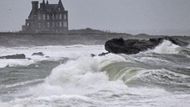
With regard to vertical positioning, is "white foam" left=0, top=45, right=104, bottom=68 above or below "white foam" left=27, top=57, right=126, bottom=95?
below

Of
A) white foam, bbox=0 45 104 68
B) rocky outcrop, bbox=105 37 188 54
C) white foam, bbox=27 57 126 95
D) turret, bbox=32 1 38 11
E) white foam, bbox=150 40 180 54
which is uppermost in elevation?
turret, bbox=32 1 38 11

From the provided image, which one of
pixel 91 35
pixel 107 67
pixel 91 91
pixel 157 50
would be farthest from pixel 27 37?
pixel 91 91

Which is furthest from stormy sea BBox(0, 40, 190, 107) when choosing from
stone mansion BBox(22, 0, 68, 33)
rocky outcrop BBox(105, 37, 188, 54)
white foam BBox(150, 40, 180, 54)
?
stone mansion BBox(22, 0, 68, 33)

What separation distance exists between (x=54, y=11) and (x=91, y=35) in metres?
9.99

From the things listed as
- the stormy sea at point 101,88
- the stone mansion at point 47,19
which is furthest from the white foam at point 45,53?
the stone mansion at point 47,19

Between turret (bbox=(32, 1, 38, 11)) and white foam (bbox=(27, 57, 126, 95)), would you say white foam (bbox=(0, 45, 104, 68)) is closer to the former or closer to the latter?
white foam (bbox=(27, 57, 126, 95))

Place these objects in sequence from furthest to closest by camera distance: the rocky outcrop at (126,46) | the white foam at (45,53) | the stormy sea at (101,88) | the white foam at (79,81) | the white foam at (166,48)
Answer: the white foam at (166,48), the rocky outcrop at (126,46), the white foam at (45,53), the white foam at (79,81), the stormy sea at (101,88)

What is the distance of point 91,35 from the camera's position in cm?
9112

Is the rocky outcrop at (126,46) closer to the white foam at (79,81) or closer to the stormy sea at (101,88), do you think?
the stormy sea at (101,88)

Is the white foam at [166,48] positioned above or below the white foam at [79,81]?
below

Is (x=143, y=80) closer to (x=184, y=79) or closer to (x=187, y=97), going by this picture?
(x=184, y=79)

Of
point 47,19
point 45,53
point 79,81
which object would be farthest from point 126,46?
point 47,19

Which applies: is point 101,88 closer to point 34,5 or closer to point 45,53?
point 45,53

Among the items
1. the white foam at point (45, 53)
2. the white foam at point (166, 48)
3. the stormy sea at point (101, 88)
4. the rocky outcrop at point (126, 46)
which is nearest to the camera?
the stormy sea at point (101, 88)
